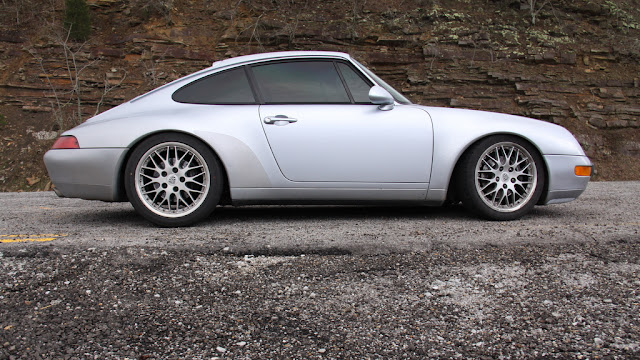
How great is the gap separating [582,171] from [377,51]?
1022 cm

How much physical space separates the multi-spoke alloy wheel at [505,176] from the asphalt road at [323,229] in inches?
7.3

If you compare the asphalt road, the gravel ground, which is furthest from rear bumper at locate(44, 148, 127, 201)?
the gravel ground

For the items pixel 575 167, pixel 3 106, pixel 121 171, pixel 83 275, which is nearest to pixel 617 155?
pixel 575 167

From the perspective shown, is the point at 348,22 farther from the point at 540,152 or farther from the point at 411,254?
the point at 411,254

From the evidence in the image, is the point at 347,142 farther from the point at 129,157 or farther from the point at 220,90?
the point at 129,157

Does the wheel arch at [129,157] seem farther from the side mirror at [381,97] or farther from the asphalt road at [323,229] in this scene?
the side mirror at [381,97]

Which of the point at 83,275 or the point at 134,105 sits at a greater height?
the point at 134,105

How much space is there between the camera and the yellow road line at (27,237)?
9.77 ft

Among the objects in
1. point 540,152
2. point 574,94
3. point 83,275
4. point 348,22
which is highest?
point 348,22

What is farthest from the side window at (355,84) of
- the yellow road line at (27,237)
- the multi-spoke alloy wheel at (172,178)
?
the yellow road line at (27,237)

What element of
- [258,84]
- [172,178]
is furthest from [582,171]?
[172,178]

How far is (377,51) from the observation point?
43.7 ft

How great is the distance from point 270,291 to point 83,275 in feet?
3.08

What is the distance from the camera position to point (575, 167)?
3689 mm
